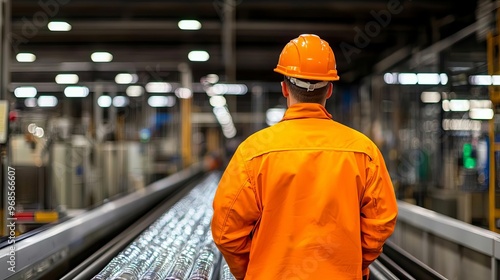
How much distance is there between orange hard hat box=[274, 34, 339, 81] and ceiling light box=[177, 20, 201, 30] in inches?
186

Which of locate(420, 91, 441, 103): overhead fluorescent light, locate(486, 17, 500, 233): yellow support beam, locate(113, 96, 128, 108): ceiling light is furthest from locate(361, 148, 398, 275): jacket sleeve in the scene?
locate(113, 96, 128, 108): ceiling light

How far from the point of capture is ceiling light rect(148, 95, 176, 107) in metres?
13.0

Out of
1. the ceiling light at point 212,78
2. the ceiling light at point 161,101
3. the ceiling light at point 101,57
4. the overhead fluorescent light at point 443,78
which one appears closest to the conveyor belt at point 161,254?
the overhead fluorescent light at point 443,78

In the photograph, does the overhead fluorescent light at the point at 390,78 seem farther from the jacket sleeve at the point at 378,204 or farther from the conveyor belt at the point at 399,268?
the jacket sleeve at the point at 378,204

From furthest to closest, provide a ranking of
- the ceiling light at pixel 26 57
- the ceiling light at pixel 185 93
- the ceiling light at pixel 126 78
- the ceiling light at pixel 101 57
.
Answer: the ceiling light at pixel 185 93 < the ceiling light at pixel 126 78 < the ceiling light at pixel 101 57 < the ceiling light at pixel 26 57

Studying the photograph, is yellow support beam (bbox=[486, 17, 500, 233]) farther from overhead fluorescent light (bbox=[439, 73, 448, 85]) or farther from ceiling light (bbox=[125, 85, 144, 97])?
ceiling light (bbox=[125, 85, 144, 97])

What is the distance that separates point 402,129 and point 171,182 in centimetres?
348

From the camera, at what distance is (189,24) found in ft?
21.3

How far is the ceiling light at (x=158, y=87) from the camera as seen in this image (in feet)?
38.9

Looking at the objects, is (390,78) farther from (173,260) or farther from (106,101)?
(173,260)

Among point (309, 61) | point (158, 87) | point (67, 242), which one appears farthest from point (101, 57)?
point (309, 61)

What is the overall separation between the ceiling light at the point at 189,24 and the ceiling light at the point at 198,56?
1.91 meters

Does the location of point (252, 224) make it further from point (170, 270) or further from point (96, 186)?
point (96, 186)

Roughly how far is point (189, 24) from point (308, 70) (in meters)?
4.96
